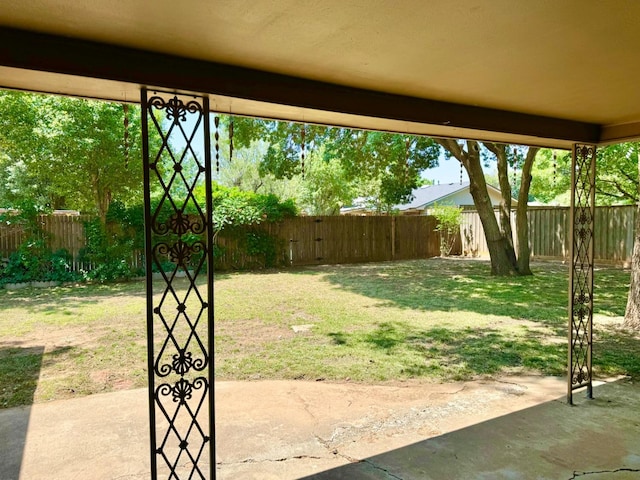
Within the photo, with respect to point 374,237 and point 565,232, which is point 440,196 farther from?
point 565,232

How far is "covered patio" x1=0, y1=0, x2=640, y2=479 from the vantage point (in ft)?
4.44

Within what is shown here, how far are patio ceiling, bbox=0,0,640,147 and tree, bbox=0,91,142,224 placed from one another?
7.91 meters

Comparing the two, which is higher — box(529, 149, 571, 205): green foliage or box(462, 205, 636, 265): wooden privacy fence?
box(529, 149, 571, 205): green foliage

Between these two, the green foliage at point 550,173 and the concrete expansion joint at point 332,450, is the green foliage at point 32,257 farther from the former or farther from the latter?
the green foliage at point 550,173

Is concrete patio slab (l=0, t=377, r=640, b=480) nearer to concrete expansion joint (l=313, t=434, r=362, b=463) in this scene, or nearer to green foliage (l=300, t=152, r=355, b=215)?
concrete expansion joint (l=313, t=434, r=362, b=463)

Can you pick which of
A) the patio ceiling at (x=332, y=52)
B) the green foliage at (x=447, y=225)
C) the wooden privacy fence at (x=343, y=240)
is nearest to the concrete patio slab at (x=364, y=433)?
the patio ceiling at (x=332, y=52)

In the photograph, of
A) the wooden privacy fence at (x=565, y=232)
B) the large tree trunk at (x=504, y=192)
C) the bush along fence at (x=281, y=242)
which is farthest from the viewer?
the wooden privacy fence at (x=565, y=232)

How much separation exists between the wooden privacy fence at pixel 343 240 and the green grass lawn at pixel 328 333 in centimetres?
260

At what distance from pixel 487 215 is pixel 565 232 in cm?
396

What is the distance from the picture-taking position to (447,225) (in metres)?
13.9

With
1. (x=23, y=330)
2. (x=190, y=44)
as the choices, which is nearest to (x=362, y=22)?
(x=190, y=44)

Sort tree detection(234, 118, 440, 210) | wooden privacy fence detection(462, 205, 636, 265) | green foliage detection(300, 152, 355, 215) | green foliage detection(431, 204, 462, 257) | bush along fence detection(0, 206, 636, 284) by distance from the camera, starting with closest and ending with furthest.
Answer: bush along fence detection(0, 206, 636, 284), tree detection(234, 118, 440, 210), wooden privacy fence detection(462, 205, 636, 265), green foliage detection(431, 204, 462, 257), green foliage detection(300, 152, 355, 215)

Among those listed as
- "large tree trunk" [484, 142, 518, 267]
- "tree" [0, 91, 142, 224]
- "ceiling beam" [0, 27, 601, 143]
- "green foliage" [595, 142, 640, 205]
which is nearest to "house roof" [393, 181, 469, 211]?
"green foliage" [595, 142, 640, 205]

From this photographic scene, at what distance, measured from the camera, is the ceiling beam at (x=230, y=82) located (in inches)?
57.5
